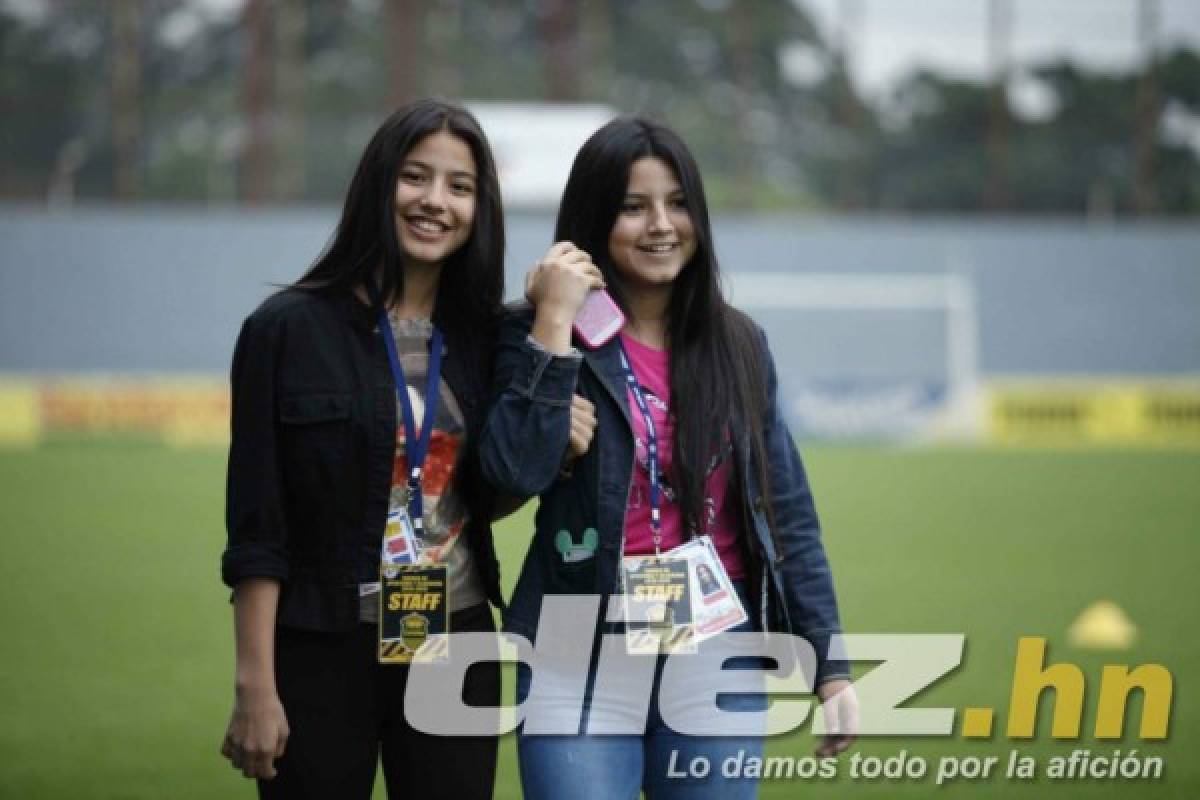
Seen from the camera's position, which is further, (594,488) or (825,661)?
(825,661)

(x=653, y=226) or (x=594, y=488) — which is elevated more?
(x=653, y=226)

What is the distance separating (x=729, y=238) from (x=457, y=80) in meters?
5.67

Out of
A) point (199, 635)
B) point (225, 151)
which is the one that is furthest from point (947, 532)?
point (225, 151)

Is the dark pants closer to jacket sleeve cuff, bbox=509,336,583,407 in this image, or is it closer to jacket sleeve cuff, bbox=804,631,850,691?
jacket sleeve cuff, bbox=509,336,583,407

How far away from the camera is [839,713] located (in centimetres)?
321

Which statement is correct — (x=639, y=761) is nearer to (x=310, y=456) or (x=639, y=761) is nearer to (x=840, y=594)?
(x=310, y=456)

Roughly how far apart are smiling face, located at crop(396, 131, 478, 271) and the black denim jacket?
0.20 meters

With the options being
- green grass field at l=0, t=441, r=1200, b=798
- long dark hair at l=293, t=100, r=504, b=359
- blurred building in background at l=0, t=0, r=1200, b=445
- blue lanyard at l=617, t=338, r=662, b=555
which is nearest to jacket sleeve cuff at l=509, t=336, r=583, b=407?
blue lanyard at l=617, t=338, r=662, b=555

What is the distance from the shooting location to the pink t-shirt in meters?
3.09

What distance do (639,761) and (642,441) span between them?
0.57 metres

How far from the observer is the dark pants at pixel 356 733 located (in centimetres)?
304

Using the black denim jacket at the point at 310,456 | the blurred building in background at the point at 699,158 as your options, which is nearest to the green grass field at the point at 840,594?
the black denim jacket at the point at 310,456

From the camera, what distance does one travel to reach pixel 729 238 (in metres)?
31.1

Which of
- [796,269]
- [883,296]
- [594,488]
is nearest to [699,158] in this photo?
[796,269]
